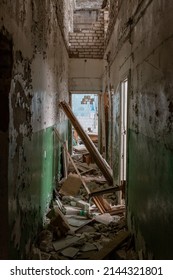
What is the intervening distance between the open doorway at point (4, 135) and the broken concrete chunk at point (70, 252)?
1782mm

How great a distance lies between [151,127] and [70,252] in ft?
7.11

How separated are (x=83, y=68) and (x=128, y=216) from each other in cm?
793

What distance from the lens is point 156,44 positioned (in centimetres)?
297

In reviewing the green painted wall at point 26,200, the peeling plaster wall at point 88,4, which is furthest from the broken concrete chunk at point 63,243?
the peeling plaster wall at point 88,4

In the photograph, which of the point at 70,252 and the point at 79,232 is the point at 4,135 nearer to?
the point at 70,252

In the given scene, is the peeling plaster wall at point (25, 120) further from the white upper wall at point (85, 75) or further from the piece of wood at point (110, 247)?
the white upper wall at point (85, 75)

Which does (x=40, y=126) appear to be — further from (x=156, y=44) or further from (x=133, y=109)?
(x=156, y=44)

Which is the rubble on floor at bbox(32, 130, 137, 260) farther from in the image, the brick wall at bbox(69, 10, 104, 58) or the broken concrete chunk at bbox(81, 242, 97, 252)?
the brick wall at bbox(69, 10, 104, 58)

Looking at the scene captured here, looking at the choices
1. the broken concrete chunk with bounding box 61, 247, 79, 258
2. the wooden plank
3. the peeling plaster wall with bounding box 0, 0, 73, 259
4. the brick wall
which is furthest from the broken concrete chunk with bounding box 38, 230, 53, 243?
the brick wall

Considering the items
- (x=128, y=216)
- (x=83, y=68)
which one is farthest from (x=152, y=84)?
(x=83, y=68)

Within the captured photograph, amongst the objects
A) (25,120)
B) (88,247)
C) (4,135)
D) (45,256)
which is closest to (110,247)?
(88,247)

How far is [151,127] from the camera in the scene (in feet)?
10.2

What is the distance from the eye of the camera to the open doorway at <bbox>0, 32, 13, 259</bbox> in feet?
8.24

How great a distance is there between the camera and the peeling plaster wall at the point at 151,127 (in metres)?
2.51
